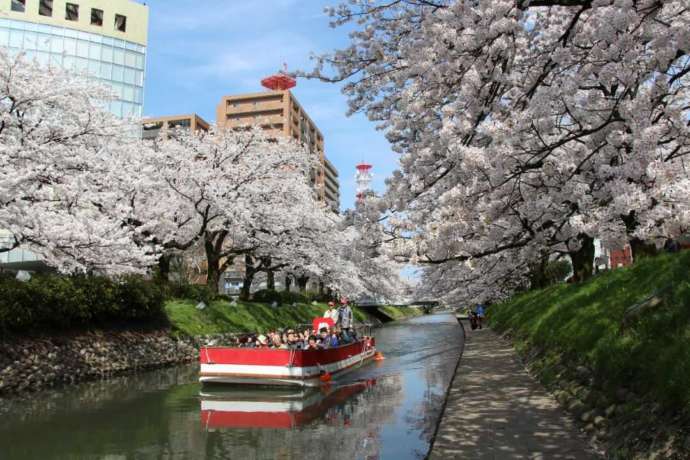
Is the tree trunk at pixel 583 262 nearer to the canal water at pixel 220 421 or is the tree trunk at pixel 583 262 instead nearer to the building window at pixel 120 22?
the canal water at pixel 220 421

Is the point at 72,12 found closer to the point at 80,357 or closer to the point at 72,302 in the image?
the point at 72,302

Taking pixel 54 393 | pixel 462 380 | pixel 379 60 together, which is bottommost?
pixel 54 393

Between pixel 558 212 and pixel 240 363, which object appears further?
pixel 240 363

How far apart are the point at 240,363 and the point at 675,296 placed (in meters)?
11.1

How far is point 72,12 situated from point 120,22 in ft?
14.6

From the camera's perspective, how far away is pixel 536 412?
9156 millimetres

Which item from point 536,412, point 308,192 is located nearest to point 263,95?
point 308,192

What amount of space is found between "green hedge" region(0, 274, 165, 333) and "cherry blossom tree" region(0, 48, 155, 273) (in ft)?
4.12

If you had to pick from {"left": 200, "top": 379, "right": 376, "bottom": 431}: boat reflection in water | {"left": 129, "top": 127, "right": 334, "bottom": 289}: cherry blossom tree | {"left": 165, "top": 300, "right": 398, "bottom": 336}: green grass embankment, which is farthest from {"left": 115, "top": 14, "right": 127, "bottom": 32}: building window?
{"left": 200, "top": 379, "right": 376, "bottom": 431}: boat reflection in water

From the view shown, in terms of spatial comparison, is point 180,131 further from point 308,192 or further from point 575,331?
point 575,331

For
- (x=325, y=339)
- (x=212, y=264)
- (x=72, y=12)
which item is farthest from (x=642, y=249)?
(x=72, y=12)

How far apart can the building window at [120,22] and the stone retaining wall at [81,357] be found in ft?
147

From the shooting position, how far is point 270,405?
1388 cm

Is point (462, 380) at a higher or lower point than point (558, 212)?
lower
